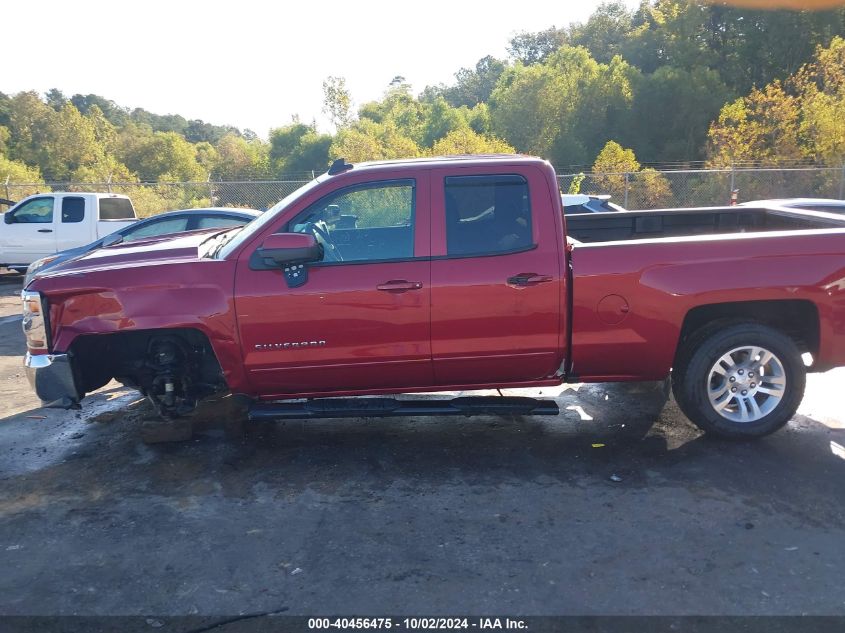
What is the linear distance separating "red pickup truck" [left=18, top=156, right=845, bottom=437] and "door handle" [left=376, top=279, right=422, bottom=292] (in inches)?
0.4

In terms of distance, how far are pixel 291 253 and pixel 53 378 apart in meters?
1.90

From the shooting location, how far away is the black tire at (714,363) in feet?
16.8

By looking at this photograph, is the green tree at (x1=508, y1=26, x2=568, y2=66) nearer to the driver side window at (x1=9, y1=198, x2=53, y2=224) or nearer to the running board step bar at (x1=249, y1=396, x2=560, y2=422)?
the driver side window at (x1=9, y1=198, x2=53, y2=224)

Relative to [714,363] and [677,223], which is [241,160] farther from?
[714,363]

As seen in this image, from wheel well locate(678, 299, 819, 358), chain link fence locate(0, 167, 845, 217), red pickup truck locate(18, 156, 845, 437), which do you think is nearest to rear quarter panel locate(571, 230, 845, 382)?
red pickup truck locate(18, 156, 845, 437)

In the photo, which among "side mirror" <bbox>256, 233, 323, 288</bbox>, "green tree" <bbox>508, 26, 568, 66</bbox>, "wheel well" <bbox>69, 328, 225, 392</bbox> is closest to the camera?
"side mirror" <bbox>256, 233, 323, 288</bbox>

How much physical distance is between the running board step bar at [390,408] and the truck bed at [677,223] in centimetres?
210

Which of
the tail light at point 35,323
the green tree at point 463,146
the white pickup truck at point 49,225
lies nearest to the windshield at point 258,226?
the tail light at point 35,323

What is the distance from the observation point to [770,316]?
5.31m

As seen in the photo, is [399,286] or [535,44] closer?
[399,286]

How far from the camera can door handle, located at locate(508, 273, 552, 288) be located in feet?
16.1

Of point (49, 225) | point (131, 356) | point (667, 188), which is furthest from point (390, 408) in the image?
point (667, 188)

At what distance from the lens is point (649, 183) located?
69.1 feet

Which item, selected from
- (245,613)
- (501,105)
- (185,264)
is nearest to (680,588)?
(245,613)
